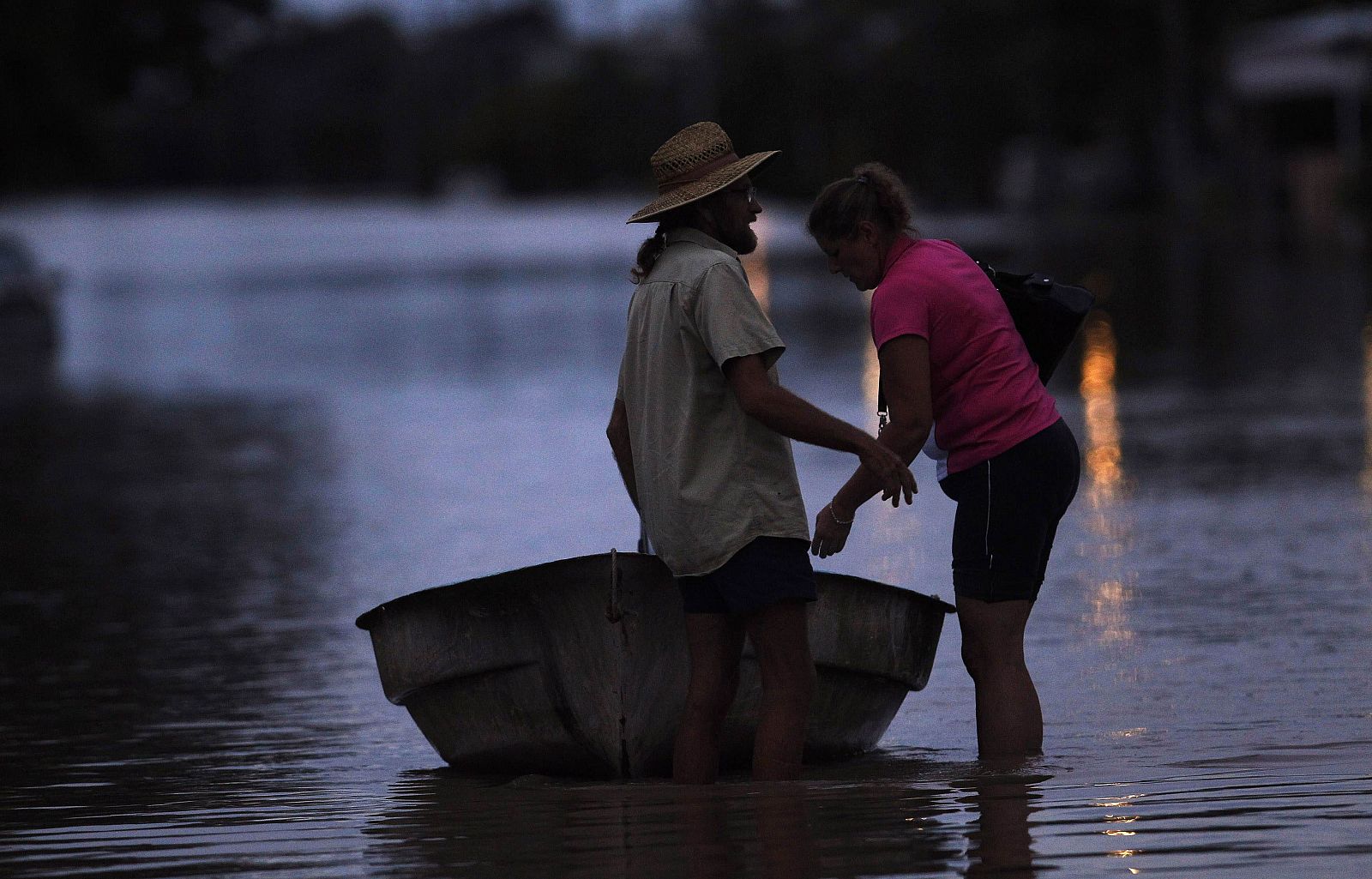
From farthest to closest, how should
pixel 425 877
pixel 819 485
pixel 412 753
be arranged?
1. pixel 819 485
2. pixel 412 753
3. pixel 425 877

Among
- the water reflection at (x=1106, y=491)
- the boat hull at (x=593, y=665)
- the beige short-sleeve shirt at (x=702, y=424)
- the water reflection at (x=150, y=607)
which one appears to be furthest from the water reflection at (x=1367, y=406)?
the beige short-sleeve shirt at (x=702, y=424)

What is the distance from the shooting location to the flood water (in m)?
5.30

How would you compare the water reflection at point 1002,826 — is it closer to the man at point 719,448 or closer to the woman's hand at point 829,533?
the man at point 719,448

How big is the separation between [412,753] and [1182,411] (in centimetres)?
1050

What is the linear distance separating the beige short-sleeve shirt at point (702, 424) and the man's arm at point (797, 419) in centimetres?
6

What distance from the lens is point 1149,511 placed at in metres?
11.8

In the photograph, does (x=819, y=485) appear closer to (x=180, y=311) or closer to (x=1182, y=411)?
(x=1182, y=411)

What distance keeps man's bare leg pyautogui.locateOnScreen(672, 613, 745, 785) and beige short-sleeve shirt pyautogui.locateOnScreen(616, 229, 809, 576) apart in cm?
20

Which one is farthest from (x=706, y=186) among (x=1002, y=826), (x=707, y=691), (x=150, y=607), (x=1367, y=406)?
(x=1367, y=406)

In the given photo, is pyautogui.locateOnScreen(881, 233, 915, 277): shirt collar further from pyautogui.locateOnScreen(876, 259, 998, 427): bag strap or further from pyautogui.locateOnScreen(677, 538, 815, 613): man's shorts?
pyautogui.locateOnScreen(677, 538, 815, 613): man's shorts

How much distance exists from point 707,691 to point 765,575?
40 centimetres

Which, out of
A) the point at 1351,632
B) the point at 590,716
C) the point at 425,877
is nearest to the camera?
the point at 425,877

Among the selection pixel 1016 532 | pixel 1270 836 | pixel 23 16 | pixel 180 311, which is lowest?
pixel 1270 836

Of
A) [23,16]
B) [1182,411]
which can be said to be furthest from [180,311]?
[1182,411]
